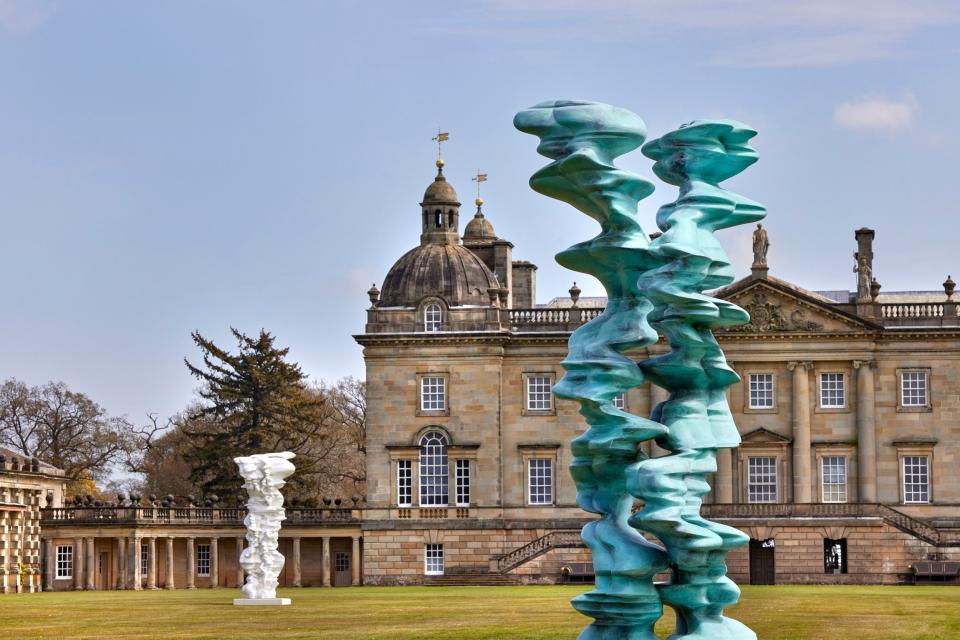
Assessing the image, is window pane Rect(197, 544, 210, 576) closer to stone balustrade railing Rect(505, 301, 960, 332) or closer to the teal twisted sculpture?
stone balustrade railing Rect(505, 301, 960, 332)

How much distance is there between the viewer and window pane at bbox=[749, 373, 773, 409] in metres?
60.2

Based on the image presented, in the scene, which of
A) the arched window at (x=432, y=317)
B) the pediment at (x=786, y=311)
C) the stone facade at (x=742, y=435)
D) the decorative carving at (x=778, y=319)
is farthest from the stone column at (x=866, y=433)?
the arched window at (x=432, y=317)

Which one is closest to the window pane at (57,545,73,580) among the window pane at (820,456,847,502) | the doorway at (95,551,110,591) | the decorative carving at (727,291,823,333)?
the doorway at (95,551,110,591)

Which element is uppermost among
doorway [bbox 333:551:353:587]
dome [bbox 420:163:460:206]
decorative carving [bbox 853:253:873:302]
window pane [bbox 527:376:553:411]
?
dome [bbox 420:163:460:206]

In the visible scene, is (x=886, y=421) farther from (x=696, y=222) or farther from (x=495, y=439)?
(x=696, y=222)

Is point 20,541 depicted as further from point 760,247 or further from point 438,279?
point 760,247

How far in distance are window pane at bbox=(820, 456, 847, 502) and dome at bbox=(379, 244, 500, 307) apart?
457 inches

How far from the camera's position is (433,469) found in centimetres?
6141

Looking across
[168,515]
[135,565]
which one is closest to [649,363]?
[135,565]

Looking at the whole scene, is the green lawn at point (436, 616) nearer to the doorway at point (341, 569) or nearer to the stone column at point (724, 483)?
the stone column at point (724, 483)

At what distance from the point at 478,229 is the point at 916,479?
22.2 m

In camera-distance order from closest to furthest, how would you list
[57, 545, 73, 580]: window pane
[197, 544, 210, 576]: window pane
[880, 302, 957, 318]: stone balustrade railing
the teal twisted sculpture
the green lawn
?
the teal twisted sculpture → the green lawn → [880, 302, 957, 318]: stone balustrade railing → [57, 545, 73, 580]: window pane → [197, 544, 210, 576]: window pane

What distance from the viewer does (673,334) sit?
20359 mm

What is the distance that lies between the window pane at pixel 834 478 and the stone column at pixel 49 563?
24.4 metres
